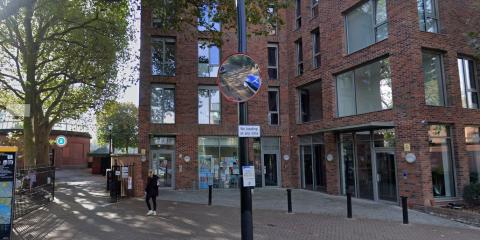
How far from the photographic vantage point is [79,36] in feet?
64.7

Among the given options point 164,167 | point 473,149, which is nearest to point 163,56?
point 164,167

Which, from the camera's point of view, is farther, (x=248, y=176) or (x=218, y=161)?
(x=218, y=161)

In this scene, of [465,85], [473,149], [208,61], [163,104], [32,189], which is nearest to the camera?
[32,189]

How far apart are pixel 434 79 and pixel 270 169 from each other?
10.3 metres

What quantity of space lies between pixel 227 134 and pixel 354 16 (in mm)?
9058

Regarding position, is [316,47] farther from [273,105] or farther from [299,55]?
[273,105]

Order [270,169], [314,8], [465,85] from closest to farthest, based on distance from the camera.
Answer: [465,85] < [314,8] < [270,169]

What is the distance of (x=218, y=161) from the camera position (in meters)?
21.6

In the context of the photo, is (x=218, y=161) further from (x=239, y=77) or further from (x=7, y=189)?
(x=239, y=77)

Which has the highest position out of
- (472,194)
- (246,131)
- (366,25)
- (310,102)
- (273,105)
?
(366,25)

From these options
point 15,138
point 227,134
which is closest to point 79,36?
point 227,134

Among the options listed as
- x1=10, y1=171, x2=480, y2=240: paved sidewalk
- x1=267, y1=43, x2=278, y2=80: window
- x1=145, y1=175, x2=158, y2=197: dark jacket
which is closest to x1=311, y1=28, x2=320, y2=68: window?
x1=267, y1=43, x2=278, y2=80: window

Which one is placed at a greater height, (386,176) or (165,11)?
(165,11)

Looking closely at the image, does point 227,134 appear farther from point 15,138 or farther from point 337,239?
point 15,138
